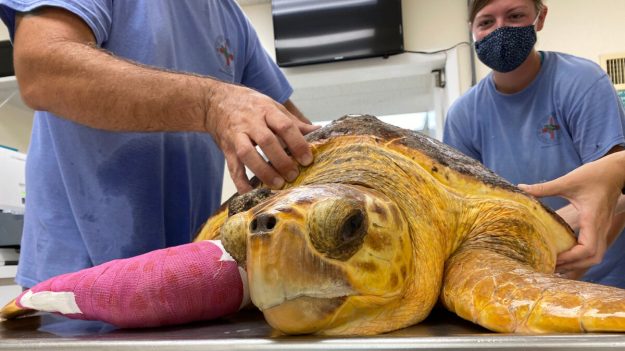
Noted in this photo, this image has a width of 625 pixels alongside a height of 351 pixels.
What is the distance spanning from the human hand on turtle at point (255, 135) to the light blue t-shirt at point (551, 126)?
3.34 feet

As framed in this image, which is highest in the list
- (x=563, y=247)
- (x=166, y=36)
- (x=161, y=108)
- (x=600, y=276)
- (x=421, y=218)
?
(x=166, y=36)

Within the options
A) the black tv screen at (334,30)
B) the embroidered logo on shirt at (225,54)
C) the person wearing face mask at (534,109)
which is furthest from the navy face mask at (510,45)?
the black tv screen at (334,30)

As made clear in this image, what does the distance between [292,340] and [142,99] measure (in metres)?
0.51

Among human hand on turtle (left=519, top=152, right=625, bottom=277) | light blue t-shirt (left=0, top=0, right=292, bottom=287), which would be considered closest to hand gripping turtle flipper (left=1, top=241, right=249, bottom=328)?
light blue t-shirt (left=0, top=0, right=292, bottom=287)

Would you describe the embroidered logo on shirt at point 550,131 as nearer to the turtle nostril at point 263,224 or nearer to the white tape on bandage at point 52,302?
the turtle nostril at point 263,224

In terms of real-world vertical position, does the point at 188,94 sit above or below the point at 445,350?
above

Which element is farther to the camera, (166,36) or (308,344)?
(166,36)

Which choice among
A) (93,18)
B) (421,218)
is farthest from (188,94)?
(421,218)

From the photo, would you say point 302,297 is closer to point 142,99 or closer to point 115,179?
point 142,99

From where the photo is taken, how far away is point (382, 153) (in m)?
0.81

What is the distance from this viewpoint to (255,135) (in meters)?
0.69

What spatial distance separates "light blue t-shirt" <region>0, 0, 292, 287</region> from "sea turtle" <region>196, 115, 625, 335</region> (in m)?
0.42

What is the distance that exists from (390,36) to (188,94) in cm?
264

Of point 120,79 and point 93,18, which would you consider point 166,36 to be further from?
point 120,79
